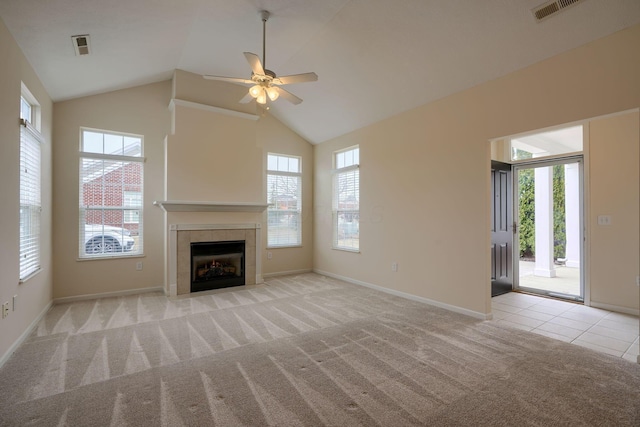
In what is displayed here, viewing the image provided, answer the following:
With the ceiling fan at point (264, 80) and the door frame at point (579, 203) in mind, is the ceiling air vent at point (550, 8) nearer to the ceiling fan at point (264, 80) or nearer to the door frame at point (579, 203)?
the ceiling fan at point (264, 80)

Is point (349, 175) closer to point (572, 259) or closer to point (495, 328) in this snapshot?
point (495, 328)

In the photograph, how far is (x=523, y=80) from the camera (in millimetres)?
3281

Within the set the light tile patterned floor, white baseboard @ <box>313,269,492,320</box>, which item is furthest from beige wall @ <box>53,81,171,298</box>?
the light tile patterned floor

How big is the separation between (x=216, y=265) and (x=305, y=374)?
3.36 metres

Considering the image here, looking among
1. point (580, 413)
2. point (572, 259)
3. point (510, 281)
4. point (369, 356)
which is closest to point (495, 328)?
point (580, 413)

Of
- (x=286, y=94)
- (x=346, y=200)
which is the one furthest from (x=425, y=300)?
(x=286, y=94)

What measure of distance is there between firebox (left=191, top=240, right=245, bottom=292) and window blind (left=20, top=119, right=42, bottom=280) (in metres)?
1.92

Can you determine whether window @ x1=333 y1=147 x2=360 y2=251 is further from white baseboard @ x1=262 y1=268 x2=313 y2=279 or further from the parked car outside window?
the parked car outside window

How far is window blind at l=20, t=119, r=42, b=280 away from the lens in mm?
3139

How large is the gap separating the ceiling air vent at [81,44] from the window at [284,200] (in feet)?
11.1

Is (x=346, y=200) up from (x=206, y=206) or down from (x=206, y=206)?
up

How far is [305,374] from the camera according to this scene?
7.89ft

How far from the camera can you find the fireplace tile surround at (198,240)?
15.6 feet

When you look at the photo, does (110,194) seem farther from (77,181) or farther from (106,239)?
(106,239)
